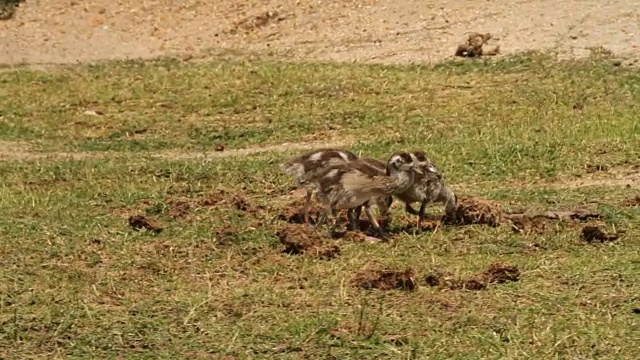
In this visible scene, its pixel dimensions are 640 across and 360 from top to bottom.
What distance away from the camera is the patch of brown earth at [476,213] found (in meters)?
9.34

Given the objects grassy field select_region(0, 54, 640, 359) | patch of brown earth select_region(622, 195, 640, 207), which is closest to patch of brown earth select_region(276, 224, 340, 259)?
grassy field select_region(0, 54, 640, 359)

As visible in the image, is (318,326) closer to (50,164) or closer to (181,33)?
(50,164)

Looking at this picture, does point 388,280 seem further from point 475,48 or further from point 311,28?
point 311,28

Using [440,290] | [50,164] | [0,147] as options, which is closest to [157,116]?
[0,147]

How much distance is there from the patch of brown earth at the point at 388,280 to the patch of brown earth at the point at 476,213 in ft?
5.73

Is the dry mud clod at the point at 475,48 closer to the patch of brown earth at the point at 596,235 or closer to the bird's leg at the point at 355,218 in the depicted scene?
the bird's leg at the point at 355,218

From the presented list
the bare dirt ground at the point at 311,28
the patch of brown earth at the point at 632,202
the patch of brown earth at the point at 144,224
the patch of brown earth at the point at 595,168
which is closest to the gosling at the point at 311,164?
the patch of brown earth at the point at 144,224

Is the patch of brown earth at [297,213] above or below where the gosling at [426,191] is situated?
below

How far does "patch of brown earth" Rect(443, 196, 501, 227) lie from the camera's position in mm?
9344

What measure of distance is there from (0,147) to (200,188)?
3942 millimetres

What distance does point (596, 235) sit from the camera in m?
8.82

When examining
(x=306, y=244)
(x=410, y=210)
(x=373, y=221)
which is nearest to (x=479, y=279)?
(x=306, y=244)

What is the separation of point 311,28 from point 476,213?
37.7ft

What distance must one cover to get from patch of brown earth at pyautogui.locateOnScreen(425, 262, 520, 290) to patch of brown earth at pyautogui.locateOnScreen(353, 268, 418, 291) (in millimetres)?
150
